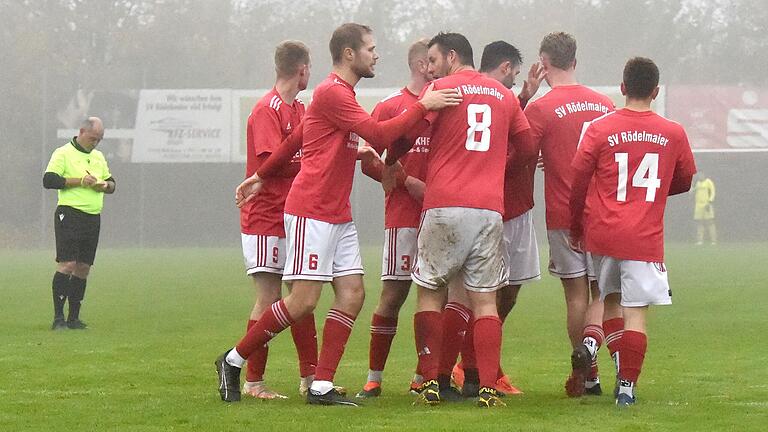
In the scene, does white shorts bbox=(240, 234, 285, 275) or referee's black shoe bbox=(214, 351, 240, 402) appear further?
white shorts bbox=(240, 234, 285, 275)

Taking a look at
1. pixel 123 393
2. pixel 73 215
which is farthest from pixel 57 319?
pixel 123 393

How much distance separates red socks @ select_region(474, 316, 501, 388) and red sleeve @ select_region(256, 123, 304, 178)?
1408mm

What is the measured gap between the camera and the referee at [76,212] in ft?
41.9

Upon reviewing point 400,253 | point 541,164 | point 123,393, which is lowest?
point 123,393

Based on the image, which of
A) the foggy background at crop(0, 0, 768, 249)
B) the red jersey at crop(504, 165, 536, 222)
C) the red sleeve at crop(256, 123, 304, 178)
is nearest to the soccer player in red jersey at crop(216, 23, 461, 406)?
the red sleeve at crop(256, 123, 304, 178)

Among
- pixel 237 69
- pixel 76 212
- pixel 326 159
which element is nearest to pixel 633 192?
pixel 326 159

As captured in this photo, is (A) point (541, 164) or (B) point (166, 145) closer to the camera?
(A) point (541, 164)

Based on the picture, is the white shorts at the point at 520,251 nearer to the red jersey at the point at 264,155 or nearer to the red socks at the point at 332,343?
the red socks at the point at 332,343

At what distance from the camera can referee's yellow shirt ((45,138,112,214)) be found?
1281cm

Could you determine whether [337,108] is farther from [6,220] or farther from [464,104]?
[6,220]

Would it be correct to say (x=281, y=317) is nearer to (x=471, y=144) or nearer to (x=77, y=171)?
(x=471, y=144)

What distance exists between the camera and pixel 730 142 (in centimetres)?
4272

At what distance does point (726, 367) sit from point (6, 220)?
35.7 meters

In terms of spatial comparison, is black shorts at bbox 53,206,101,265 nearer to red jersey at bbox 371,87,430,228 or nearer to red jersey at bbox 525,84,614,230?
red jersey at bbox 371,87,430,228
